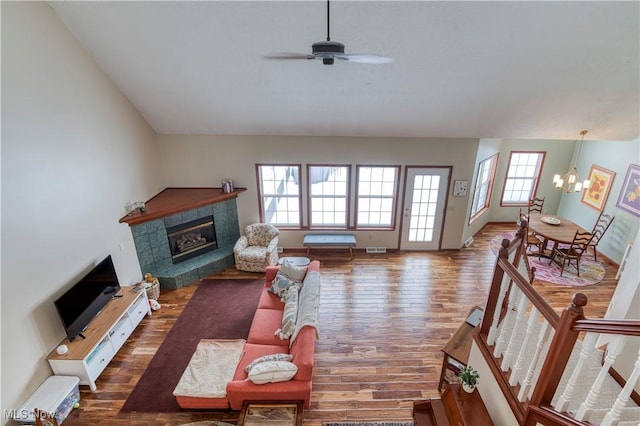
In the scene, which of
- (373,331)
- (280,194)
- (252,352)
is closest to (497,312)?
(373,331)

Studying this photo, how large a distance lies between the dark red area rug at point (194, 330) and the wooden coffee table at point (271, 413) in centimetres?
105

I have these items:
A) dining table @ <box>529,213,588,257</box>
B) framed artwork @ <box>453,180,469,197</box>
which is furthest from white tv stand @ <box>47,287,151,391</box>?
dining table @ <box>529,213,588,257</box>

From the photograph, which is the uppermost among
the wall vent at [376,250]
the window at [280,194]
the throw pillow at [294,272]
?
the window at [280,194]

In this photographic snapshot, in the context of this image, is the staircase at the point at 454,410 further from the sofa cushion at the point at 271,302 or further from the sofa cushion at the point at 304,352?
the sofa cushion at the point at 271,302

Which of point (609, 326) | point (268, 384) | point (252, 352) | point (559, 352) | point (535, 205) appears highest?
point (609, 326)

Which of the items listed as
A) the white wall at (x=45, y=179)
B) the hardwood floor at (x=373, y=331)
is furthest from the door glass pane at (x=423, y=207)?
the white wall at (x=45, y=179)

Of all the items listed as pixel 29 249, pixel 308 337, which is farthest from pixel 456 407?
pixel 29 249

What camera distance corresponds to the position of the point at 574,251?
6.35 metres

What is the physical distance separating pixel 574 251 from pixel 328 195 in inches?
203

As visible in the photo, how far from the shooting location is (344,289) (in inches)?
235

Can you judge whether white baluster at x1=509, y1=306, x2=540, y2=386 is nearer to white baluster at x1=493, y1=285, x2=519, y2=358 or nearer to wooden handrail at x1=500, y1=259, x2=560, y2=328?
wooden handrail at x1=500, y1=259, x2=560, y2=328

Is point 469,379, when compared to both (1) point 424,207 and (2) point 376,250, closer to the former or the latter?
(2) point 376,250

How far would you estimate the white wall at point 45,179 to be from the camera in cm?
333

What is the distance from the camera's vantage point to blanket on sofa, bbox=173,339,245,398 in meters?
3.62
